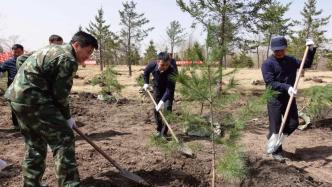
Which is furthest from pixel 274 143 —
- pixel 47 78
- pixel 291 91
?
pixel 47 78

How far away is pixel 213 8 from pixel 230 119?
1157 centimetres

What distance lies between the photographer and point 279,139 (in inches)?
228

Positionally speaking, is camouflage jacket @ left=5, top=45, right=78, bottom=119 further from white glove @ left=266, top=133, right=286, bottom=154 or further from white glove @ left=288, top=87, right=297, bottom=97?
white glove @ left=266, top=133, right=286, bottom=154

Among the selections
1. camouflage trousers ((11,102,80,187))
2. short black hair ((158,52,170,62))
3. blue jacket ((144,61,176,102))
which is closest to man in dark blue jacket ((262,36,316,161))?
short black hair ((158,52,170,62))

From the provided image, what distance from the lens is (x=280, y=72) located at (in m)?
5.70

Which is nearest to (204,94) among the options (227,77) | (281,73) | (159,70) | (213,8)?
(227,77)

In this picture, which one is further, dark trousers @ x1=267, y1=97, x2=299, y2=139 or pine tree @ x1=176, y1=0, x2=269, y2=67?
pine tree @ x1=176, y1=0, x2=269, y2=67

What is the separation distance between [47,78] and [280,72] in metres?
3.32

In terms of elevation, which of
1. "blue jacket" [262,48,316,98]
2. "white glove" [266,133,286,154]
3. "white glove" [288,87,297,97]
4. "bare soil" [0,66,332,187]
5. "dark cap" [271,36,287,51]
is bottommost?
"bare soil" [0,66,332,187]

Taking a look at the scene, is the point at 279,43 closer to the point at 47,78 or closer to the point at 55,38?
the point at 55,38

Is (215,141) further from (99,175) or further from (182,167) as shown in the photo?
(99,175)

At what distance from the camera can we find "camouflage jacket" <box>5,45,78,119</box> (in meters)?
3.48

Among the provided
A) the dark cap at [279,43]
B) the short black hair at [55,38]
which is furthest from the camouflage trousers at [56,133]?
the dark cap at [279,43]

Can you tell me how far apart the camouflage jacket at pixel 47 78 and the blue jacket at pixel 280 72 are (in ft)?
9.85
